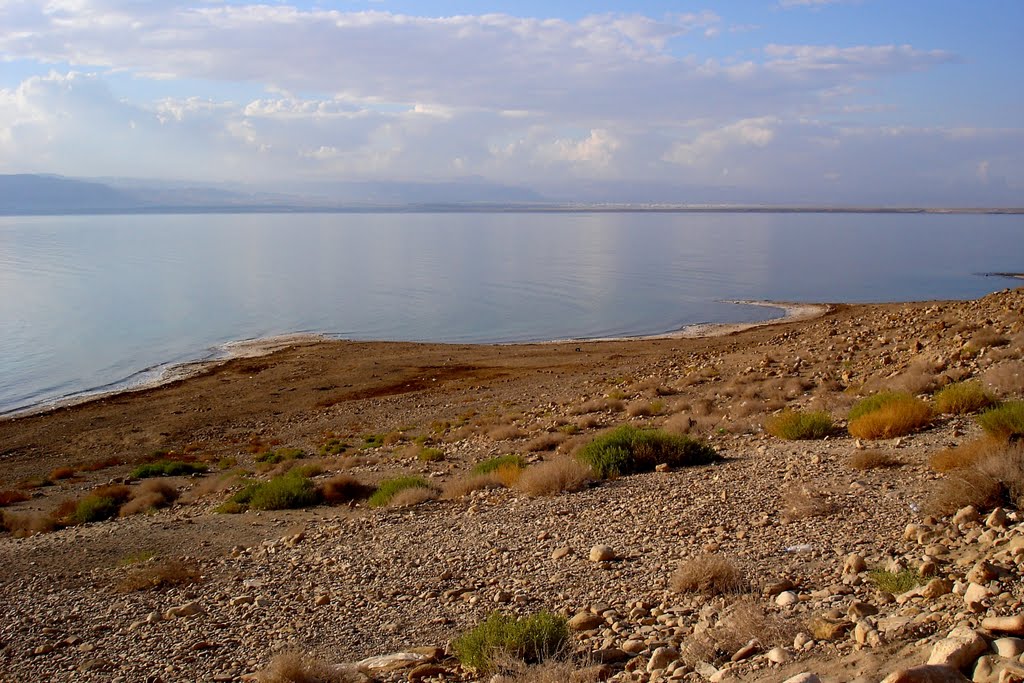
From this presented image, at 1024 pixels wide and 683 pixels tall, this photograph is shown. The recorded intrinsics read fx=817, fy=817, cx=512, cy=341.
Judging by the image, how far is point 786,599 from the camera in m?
6.34

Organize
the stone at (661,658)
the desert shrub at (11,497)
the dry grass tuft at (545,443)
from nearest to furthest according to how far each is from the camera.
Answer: the stone at (661,658)
the dry grass tuft at (545,443)
the desert shrub at (11,497)

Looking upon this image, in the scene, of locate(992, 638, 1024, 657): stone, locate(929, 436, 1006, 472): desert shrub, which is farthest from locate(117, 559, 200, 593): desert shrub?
locate(929, 436, 1006, 472): desert shrub

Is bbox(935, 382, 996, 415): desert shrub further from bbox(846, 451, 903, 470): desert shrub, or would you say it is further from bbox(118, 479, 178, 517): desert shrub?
bbox(118, 479, 178, 517): desert shrub

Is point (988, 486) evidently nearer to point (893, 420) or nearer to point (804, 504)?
point (804, 504)

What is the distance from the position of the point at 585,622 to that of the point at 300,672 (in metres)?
2.25

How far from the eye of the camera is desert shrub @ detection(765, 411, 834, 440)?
1291cm

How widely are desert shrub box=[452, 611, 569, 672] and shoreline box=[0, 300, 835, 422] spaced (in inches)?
1179

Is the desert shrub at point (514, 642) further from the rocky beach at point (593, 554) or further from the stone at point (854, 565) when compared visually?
the stone at point (854, 565)

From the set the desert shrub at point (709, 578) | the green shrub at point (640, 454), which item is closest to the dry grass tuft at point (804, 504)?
the desert shrub at point (709, 578)

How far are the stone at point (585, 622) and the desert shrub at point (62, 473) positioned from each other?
18.9 meters

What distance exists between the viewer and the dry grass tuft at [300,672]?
6.07 m

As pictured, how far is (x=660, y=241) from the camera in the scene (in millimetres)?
136500

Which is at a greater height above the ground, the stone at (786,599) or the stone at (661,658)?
the stone at (786,599)

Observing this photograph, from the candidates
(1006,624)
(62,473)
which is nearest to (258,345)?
(62,473)
